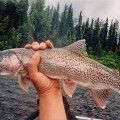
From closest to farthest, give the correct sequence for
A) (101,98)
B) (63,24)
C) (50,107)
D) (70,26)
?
(101,98) < (50,107) < (70,26) < (63,24)

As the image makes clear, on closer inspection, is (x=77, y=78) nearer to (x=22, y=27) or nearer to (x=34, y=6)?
(x=22, y=27)

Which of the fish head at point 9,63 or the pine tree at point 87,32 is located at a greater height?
the pine tree at point 87,32

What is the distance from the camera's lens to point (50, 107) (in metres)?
3.92

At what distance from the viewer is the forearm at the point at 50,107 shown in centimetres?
392

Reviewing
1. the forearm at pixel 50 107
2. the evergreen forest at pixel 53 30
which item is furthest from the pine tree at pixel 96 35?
the forearm at pixel 50 107

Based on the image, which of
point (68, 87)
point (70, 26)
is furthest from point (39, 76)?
point (70, 26)

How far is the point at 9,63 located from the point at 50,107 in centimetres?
59

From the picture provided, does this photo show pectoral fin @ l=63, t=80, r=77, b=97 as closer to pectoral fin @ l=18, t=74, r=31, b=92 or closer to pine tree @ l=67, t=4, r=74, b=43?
pectoral fin @ l=18, t=74, r=31, b=92

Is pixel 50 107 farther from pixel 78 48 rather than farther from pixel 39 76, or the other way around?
pixel 78 48

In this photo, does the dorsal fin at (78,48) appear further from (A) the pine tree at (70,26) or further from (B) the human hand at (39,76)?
(A) the pine tree at (70,26)

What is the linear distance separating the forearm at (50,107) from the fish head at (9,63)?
0.39 metres

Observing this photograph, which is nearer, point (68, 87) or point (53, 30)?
point (68, 87)

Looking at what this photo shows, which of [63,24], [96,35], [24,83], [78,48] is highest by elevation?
[63,24]

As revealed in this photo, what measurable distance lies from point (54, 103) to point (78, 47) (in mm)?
595
